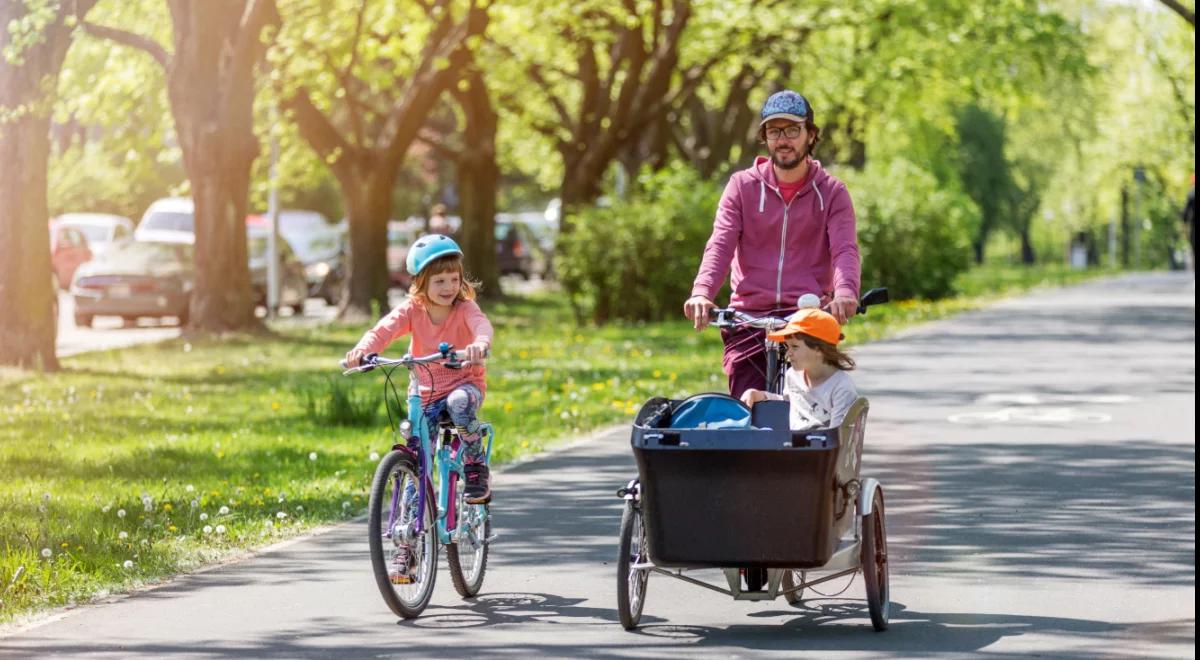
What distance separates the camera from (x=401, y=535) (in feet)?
24.7

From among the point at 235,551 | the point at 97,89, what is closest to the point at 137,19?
the point at 97,89

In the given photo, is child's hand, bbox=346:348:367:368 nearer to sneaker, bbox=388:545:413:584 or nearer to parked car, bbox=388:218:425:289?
sneaker, bbox=388:545:413:584

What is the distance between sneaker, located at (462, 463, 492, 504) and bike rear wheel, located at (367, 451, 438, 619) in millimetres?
240

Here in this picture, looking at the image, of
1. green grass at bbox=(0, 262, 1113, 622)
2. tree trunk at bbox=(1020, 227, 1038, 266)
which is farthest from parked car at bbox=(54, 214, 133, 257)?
tree trunk at bbox=(1020, 227, 1038, 266)

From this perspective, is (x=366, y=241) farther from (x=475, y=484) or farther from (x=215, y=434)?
(x=475, y=484)

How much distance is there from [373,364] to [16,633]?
4.73 ft

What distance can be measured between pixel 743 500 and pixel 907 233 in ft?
114

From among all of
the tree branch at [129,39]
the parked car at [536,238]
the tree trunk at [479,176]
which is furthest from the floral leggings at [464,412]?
the parked car at [536,238]

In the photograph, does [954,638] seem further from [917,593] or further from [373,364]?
[373,364]

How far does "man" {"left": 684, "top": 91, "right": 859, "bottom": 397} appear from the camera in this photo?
788cm

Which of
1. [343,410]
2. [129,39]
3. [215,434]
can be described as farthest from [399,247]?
[215,434]

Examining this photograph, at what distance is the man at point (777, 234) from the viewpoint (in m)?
7.88

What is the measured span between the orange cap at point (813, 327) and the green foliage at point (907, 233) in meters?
30.5

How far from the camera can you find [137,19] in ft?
95.9
